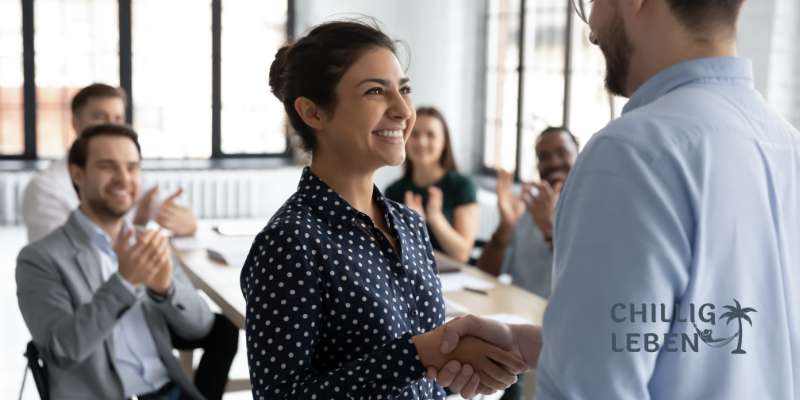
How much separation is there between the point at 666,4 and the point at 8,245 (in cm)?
718

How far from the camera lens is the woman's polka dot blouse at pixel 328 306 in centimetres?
154

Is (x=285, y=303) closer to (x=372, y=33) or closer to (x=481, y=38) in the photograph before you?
(x=372, y=33)

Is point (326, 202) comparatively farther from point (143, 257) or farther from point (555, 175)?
point (555, 175)

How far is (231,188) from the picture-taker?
8.86m

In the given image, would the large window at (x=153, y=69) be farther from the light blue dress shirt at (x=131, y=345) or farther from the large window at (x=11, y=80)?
the light blue dress shirt at (x=131, y=345)

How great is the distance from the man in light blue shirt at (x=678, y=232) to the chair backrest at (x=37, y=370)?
6.68 feet

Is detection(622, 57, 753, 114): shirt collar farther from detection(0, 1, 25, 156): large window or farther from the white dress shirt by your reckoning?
detection(0, 1, 25, 156): large window

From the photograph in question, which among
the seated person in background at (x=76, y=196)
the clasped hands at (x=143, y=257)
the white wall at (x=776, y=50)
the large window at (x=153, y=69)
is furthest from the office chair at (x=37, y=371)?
the large window at (x=153, y=69)

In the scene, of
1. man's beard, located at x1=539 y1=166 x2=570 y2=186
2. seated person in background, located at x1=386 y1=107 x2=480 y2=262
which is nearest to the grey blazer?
man's beard, located at x1=539 y1=166 x2=570 y2=186

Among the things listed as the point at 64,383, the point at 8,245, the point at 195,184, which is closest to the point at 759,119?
the point at 64,383

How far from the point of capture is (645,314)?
1078 millimetres

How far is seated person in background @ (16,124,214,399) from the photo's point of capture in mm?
2816

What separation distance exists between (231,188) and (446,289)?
5.62 metres

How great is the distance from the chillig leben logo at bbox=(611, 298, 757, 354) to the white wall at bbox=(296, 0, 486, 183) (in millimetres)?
7847
